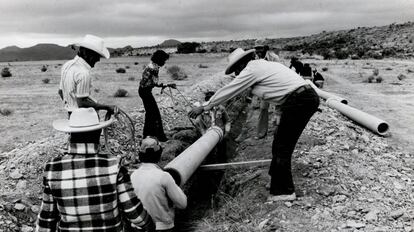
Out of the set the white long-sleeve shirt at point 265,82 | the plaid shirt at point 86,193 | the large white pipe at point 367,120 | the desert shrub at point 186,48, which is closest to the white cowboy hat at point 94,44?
the white long-sleeve shirt at point 265,82

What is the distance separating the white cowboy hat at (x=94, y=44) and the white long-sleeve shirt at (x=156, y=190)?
1.93 metres

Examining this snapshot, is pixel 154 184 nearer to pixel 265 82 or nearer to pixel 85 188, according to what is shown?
pixel 85 188

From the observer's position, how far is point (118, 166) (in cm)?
272

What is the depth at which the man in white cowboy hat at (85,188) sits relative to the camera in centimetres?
264

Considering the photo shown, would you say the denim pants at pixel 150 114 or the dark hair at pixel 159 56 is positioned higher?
the dark hair at pixel 159 56

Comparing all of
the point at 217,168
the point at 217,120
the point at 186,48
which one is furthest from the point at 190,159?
the point at 186,48

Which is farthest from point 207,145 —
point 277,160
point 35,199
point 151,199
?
point 151,199

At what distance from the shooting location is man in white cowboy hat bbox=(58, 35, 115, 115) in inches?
204

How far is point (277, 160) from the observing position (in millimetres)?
5109

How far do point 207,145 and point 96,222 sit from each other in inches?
165

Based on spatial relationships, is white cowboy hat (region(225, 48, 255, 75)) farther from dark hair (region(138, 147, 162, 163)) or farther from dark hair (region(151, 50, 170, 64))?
dark hair (region(151, 50, 170, 64))

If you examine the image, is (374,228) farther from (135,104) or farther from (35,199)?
(135,104)

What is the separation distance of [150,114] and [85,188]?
6.05 meters

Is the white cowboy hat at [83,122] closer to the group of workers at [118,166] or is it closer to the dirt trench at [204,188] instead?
the group of workers at [118,166]
